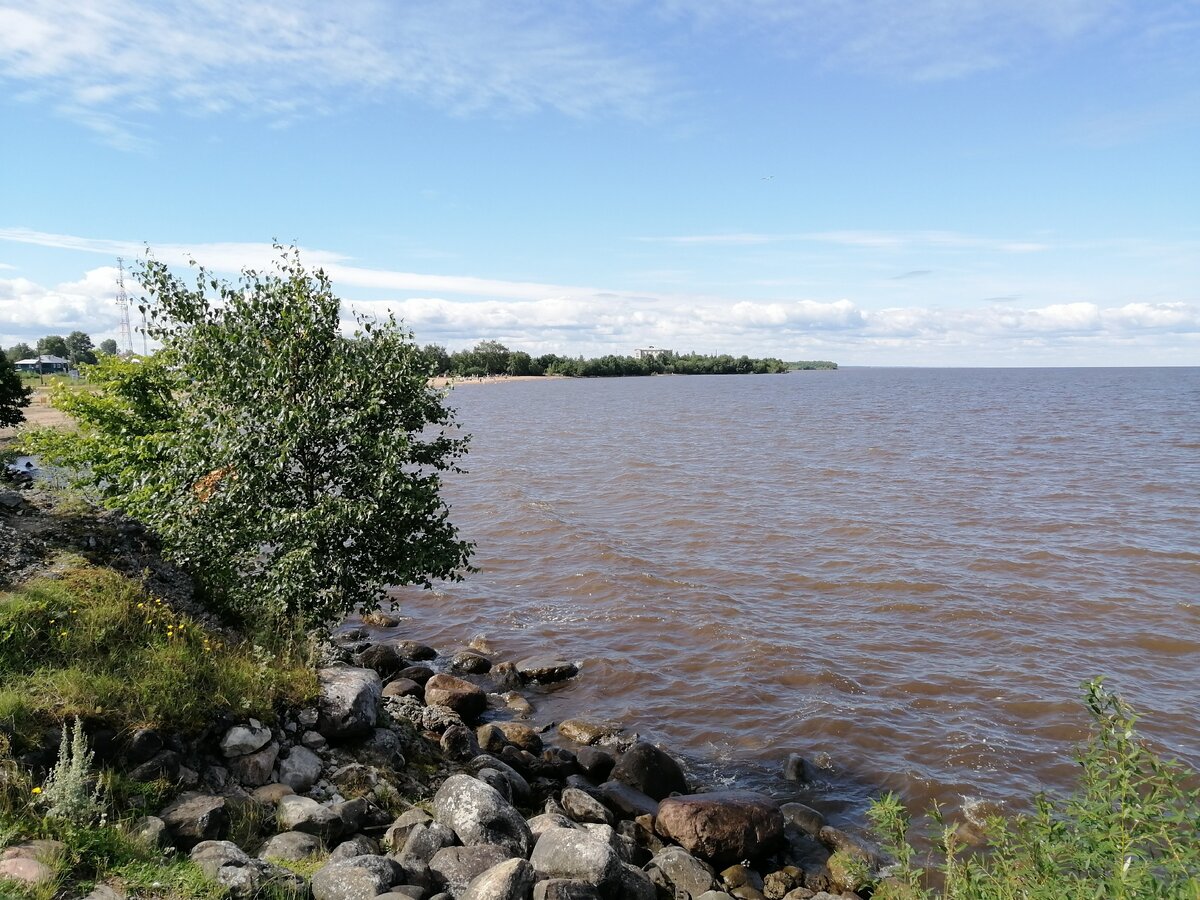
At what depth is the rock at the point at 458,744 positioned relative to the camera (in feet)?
40.9

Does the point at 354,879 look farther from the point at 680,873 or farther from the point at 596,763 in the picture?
the point at 596,763

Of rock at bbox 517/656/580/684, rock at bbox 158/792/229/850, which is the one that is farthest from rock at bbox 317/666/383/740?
rock at bbox 517/656/580/684

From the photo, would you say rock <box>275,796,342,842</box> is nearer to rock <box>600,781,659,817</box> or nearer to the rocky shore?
the rocky shore

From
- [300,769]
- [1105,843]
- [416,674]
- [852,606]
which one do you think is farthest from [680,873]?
[852,606]

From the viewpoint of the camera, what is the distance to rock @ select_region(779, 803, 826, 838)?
37.6 ft

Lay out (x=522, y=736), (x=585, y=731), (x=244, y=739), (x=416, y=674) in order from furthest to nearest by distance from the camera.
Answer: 1. (x=416, y=674)
2. (x=585, y=731)
3. (x=522, y=736)
4. (x=244, y=739)

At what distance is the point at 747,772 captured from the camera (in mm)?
13281

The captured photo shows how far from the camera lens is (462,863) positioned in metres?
8.36

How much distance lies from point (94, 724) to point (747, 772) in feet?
31.3

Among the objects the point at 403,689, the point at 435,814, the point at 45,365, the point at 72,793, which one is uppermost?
the point at 45,365

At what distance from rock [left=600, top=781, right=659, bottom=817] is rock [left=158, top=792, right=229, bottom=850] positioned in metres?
5.45

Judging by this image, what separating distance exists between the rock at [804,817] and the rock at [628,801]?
6.23 ft

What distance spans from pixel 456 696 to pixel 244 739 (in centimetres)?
574

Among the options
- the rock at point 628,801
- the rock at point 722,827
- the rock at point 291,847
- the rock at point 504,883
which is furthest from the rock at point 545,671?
the rock at point 504,883
